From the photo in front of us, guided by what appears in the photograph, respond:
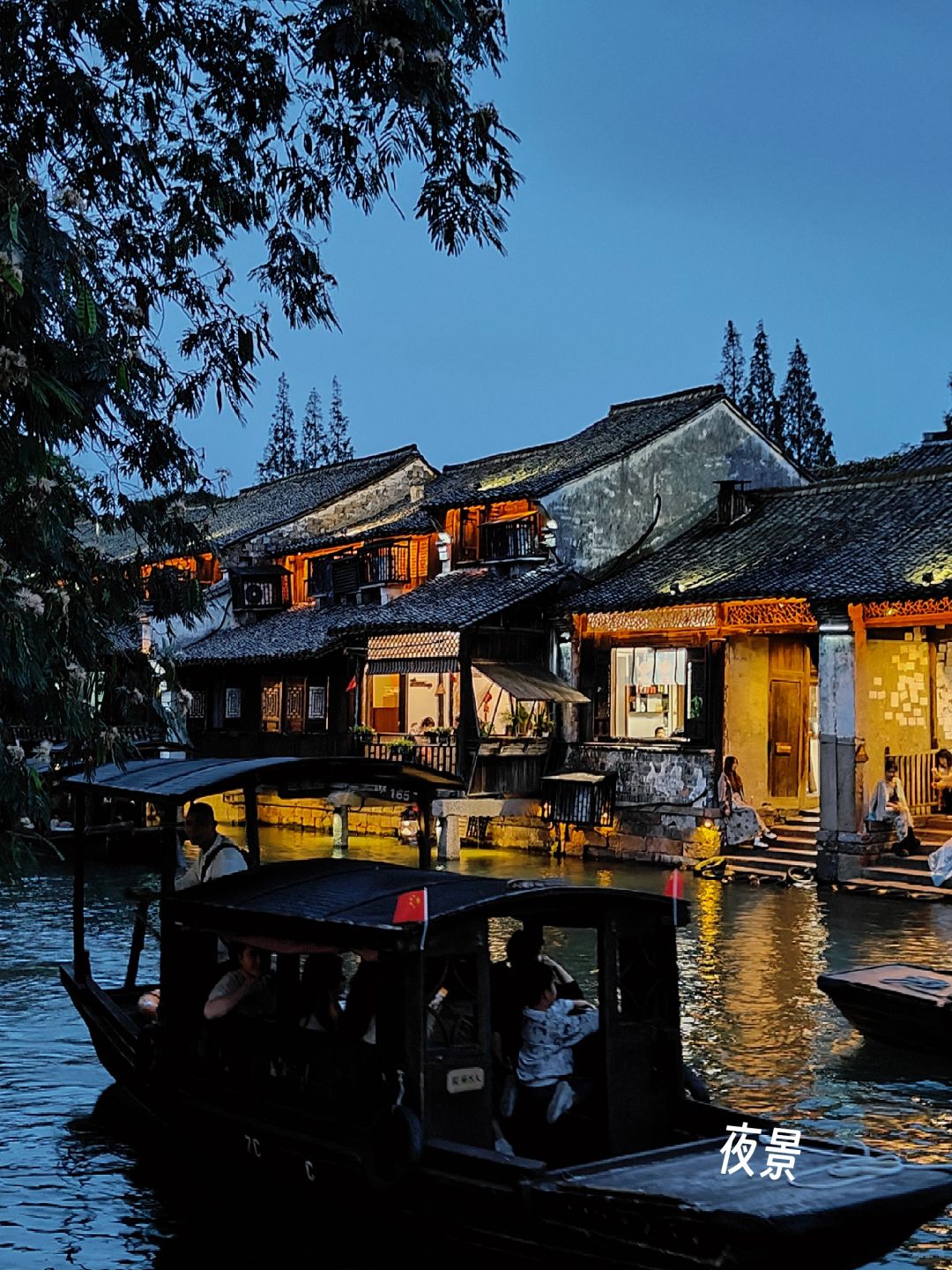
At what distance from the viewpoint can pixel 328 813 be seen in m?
31.6

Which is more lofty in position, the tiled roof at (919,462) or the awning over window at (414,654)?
→ the tiled roof at (919,462)

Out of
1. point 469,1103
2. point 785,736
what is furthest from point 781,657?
point 469,1103

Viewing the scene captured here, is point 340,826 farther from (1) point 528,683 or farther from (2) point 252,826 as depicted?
(2) point 252,826

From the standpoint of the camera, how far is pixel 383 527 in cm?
3272

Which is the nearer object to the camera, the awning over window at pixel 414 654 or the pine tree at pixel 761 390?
the awning over window at pixel 414 654

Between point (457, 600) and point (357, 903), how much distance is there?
20.4 metres

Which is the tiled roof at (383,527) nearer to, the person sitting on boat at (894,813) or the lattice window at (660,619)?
the lattice window at (660,619)

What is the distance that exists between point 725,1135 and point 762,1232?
191cm

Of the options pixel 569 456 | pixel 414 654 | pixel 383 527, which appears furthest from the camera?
pixel 383 527

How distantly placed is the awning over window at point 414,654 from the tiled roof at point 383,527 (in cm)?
357

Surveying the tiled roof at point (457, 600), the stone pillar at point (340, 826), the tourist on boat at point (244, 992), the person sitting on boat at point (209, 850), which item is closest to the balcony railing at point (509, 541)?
the tiled roof at point (457, 600)

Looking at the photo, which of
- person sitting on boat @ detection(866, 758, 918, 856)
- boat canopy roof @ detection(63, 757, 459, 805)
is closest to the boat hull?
boat canopy roof @ detection(63, 757, 459, 805)

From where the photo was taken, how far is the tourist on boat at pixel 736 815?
2428cm

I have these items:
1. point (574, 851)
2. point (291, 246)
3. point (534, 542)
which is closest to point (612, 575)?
point (534, 542)
